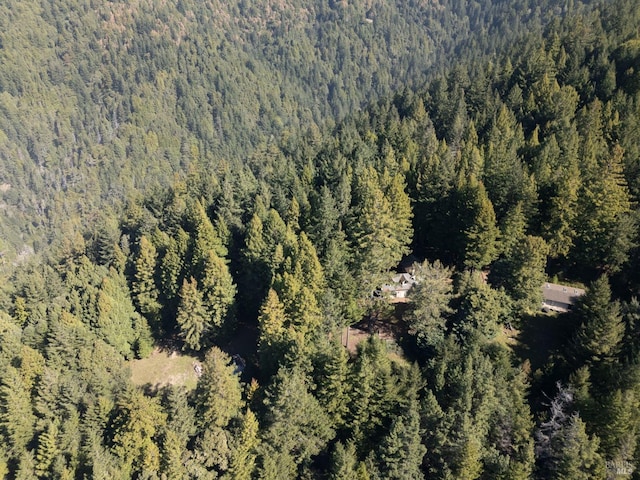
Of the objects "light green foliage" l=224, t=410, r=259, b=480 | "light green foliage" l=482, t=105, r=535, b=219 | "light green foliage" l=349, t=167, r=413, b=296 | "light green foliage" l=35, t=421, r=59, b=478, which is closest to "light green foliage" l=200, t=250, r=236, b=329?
"light green foliage" l=349, t=167, r=413, b=296

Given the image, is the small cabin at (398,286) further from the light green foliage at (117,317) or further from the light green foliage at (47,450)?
the light green foliage at (47,450)

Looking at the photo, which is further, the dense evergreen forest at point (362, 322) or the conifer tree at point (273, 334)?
the conifer tree at point (273, 334)

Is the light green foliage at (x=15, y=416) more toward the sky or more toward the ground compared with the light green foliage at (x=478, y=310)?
more toward the ground

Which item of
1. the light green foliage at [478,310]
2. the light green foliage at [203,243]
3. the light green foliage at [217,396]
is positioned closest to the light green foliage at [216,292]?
the light green foliage at [203,243]

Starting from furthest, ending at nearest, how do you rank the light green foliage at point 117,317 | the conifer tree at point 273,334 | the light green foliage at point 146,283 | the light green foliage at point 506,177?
the light green foliage at point 146,283 → the light green foliage at point 117,317 → the light green foliage at point 506,177 → the conifer tree at point 273,334

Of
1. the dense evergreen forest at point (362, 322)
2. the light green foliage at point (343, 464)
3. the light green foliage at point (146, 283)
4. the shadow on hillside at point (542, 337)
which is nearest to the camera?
the light green foliage at point (343, 464)

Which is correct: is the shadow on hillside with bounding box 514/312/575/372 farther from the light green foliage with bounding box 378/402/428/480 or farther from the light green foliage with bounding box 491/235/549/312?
the light green foliage with bounding box 378/402/428/480
